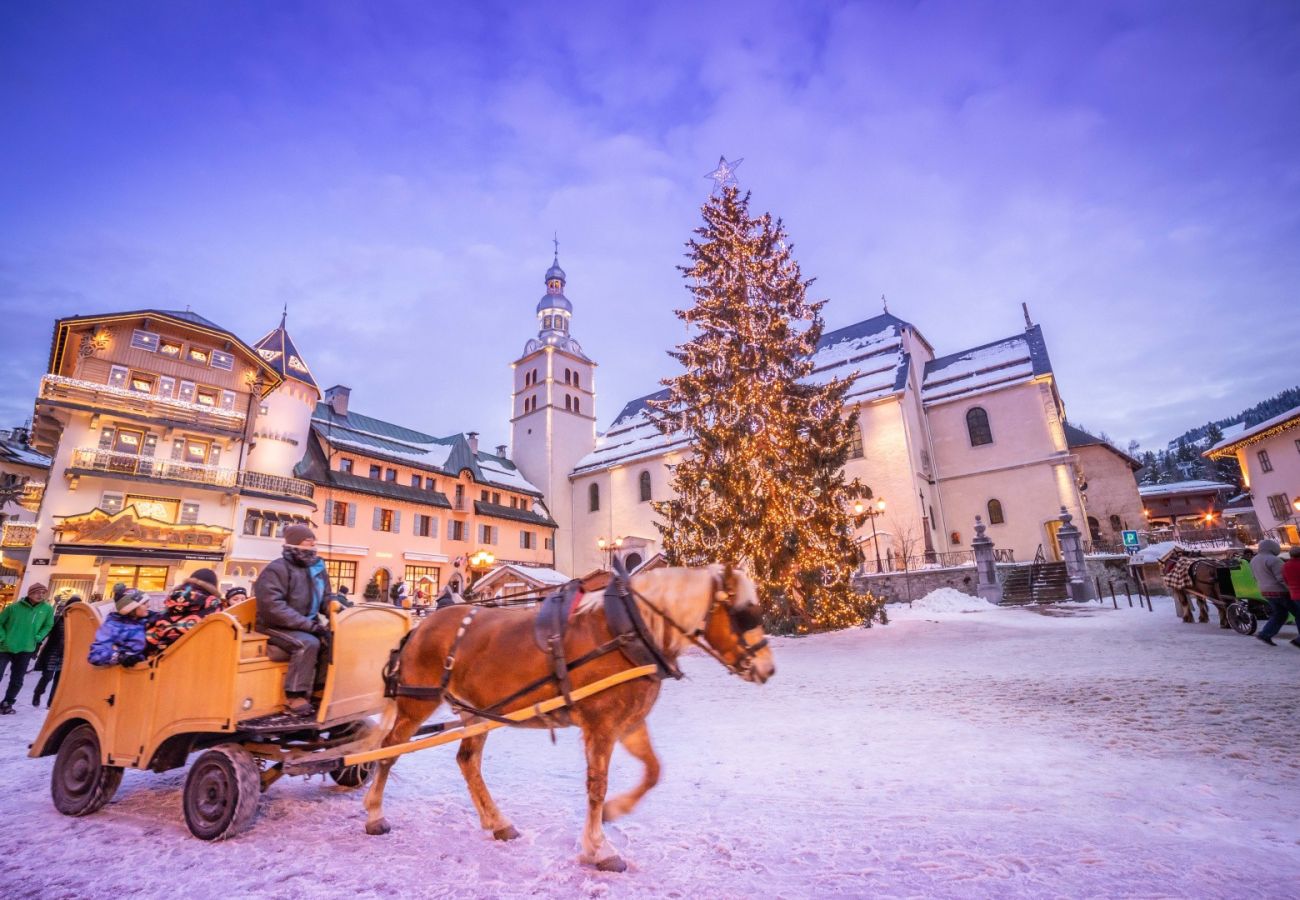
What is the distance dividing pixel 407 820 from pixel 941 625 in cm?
1649

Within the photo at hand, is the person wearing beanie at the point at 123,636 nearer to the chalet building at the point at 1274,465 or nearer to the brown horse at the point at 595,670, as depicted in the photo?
the brown horse at the point at 595,670

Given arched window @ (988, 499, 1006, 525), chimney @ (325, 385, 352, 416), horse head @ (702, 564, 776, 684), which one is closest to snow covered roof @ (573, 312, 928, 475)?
arched window @ (988, 499, 1006, 525)

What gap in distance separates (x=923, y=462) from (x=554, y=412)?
2704 centimetres

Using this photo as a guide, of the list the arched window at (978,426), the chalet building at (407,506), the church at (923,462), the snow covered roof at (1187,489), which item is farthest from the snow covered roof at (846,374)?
the snow covered roof at (1187,489)

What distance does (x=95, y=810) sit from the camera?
4.36 metres

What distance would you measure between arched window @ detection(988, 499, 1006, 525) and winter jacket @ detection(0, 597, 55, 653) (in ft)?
119

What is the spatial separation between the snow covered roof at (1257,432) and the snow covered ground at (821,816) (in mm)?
27225

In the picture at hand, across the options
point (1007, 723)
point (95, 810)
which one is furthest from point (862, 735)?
point (95, 810)

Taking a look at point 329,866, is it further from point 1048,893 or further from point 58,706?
point 1048,893

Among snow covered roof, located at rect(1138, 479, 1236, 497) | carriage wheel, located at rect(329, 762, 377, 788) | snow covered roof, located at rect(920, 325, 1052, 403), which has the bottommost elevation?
carriage wheel, located at rect(329, 762, 377, 788)

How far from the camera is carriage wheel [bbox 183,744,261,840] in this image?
381 centimetres

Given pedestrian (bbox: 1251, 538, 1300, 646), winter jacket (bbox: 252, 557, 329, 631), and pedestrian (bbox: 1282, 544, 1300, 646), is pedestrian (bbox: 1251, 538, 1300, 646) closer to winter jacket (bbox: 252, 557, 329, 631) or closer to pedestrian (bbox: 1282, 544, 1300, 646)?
pedestrian (bbox: 1282, 544, 1300, 646)

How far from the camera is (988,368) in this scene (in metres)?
33.2

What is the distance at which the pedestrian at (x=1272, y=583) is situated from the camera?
31.9 feet
